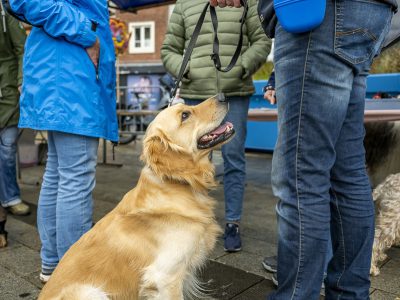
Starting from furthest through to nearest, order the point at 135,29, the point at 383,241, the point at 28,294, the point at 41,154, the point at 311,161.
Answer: the point at 135,29 < the point at 41,154 < the point at 383,241 < the point at 28,294 < the point at 311,161

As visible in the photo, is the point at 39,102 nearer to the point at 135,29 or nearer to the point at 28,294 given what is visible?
the point at 28,294

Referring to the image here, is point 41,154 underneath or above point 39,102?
underneath

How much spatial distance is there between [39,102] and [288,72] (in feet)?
4.67

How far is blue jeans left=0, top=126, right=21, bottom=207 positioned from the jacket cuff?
225 centimetres

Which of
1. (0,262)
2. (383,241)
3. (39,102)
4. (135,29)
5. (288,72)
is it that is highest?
(135,29)

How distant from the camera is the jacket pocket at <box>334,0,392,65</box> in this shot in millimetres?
1492

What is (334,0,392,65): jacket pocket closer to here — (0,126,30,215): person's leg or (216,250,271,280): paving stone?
(216,250,271,280): paving stone

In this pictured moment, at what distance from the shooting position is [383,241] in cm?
277

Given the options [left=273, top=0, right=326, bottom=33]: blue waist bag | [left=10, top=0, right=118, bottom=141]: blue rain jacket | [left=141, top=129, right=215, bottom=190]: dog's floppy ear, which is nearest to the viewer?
[left=273, top=0, right=326, bottom=33]: blue waist bag

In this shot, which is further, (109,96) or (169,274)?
(109,96)

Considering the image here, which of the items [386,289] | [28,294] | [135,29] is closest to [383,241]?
[386,289]

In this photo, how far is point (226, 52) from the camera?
3066mm

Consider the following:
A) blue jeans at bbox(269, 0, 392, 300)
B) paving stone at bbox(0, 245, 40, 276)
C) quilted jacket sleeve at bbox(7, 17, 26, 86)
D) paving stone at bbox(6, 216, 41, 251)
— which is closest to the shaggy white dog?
blue jeans at bbox(269, 0, 392, 300)

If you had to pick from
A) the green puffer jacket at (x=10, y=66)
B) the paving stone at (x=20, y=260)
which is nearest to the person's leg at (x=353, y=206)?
the paving stone at (x=20, y=260)
